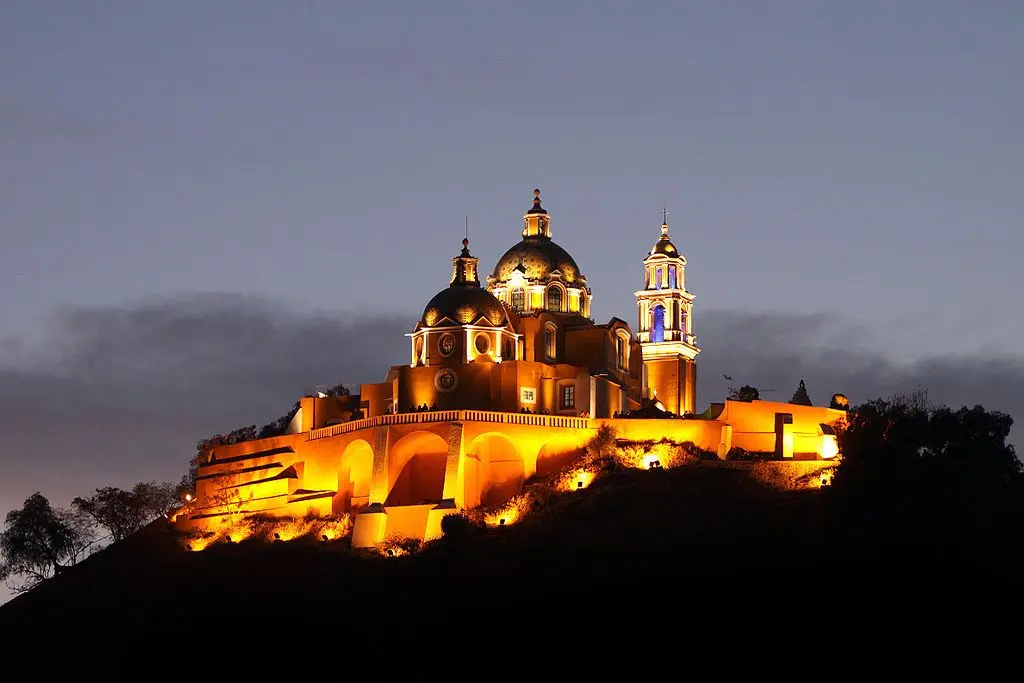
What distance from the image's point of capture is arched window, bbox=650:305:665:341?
106m

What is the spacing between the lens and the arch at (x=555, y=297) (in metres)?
104

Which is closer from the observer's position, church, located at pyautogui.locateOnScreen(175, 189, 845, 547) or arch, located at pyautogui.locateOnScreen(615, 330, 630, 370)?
church, located at pyautogui.locateOnScreen(175, 189, 845, 547)

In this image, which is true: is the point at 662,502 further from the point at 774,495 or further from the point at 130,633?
the point at 130,633

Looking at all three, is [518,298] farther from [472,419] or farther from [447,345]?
[472,419]

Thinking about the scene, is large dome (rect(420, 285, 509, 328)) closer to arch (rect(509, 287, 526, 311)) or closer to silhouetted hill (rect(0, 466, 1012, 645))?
arch (rect(509, 287, 526, 311))

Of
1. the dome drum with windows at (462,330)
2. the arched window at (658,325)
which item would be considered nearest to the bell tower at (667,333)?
the arched window at (658,325)

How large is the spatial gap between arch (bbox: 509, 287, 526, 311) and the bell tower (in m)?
6.81

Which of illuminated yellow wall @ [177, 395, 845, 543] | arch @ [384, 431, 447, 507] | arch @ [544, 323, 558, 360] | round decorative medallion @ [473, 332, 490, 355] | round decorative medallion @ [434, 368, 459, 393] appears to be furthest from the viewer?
arch @ [544, 323, 558, 360]

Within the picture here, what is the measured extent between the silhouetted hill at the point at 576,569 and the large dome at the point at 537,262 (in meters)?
18.4

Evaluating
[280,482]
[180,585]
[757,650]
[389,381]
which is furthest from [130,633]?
[757,650]

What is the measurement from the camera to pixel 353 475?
3674 inches

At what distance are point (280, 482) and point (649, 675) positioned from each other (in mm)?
→ 24056

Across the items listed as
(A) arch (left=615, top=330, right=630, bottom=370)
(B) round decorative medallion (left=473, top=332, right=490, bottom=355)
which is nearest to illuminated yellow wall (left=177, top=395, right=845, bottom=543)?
(B) round decorative medallion (left=473, top=332, right=490, bottom=355)

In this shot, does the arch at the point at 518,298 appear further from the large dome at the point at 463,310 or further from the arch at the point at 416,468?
the arch at the point at 416,468
